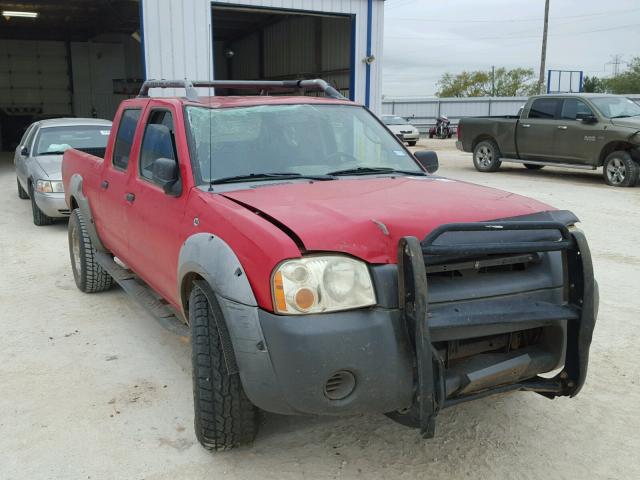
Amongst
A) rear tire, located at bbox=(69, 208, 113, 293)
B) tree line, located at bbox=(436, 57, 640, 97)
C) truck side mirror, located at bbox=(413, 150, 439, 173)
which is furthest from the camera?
tree line, located at bbox=(436, 57, 640, 97)

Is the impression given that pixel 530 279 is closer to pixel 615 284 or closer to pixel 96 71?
pixel 615 284

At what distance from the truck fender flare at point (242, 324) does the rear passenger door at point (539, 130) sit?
511 inches

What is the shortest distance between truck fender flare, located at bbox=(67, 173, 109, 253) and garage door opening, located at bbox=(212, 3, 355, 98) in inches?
314

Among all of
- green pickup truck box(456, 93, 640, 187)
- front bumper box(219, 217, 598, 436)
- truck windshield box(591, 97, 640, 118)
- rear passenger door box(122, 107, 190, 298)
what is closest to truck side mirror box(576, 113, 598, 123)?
green pickup truck box(456, 93, 640, 187)

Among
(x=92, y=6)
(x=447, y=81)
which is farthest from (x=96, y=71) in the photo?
(x=447, y=81)

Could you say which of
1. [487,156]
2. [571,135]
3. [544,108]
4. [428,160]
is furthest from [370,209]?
[487,156]

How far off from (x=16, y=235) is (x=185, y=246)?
661 centimetres

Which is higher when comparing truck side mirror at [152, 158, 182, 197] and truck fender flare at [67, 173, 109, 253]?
truck side mirror at [152, 158, 182, 197]

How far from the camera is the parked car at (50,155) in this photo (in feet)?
28.3

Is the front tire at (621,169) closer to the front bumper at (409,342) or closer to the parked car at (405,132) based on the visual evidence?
the front bumper at (409,342)

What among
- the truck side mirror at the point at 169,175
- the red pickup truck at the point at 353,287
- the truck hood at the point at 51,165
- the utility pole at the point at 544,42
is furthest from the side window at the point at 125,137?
the utility pole at the point at 544,42

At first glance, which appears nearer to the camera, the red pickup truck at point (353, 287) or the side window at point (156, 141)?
the red pickup truck at point (353, 287)

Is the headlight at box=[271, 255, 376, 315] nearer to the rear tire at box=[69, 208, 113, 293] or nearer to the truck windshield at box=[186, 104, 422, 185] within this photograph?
the truck windshield at box=[186, 104, 422, 185]

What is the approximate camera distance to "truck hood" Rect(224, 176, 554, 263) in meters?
2.63
